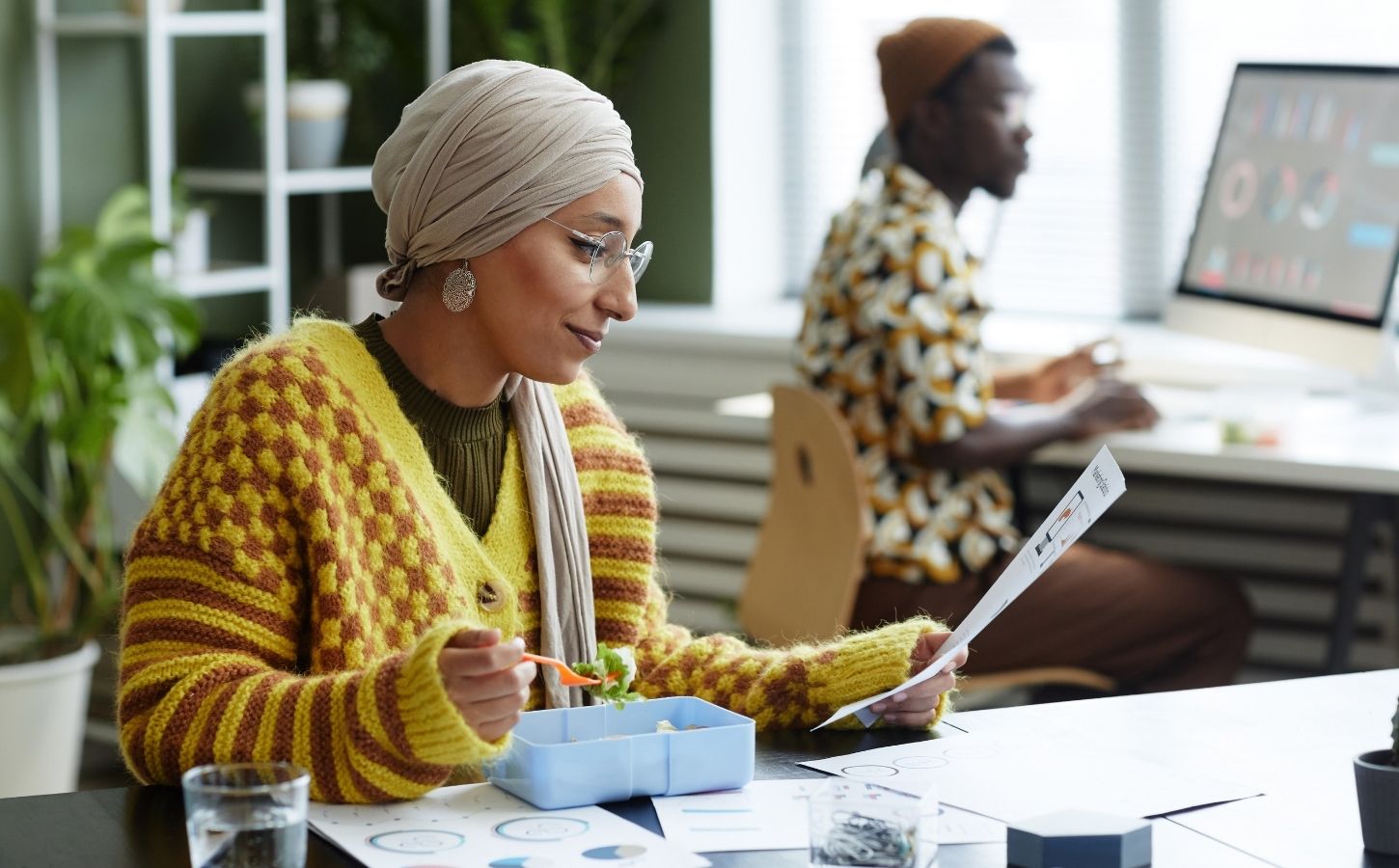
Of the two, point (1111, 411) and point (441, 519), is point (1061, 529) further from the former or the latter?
point (1111, 411)

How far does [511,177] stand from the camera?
4.90 ft

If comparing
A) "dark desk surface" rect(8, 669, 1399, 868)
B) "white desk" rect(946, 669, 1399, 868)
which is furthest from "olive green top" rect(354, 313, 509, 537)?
"white desk" rect(946, 669, 1399, 868)

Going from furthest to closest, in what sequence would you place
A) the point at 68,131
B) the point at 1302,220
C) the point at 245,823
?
the point at 68,131
the point at 1302,220
the point at 245,823

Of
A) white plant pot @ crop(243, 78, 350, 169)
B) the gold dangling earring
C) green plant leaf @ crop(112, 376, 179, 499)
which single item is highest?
white plant pot @ crop(243, 78, 350, 169)

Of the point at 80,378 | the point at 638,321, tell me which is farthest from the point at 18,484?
the point at 638,321

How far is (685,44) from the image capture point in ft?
13.6

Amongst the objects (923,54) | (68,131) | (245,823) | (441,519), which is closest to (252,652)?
(441,519)

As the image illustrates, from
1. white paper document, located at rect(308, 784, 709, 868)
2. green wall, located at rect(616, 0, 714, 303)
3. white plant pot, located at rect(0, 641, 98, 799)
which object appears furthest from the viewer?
green wall, located at rect(616, 0, 714, 303)

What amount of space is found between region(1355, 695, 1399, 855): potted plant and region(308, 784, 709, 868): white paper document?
0.45m

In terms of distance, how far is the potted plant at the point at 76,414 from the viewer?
308cm

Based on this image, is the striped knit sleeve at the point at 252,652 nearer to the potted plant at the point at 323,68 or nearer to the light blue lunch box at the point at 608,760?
the light blue lunch box at the point at 608,760

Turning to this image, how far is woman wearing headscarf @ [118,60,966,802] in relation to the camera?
1268mm

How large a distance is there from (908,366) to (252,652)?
150 centimetres

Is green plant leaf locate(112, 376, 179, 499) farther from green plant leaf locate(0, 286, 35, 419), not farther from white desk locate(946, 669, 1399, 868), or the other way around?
white desk locate(946, 669, 1399, 868)
